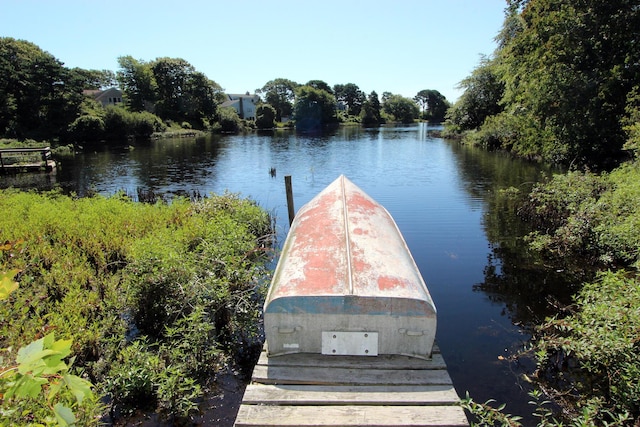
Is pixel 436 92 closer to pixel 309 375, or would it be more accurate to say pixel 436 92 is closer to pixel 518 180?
pixel 518 180

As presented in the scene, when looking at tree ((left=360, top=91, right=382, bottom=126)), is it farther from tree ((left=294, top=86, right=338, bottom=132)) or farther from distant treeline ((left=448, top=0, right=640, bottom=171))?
distant treeline ((left=448, top=0, right=640, bottom=171))

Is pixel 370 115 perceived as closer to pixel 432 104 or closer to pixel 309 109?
pixel 309 109

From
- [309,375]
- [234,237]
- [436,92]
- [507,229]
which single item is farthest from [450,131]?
[436,92]

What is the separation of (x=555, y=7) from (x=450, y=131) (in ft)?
129

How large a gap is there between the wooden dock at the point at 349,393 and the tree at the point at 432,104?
429 ft

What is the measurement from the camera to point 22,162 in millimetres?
28625

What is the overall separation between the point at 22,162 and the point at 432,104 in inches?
5079

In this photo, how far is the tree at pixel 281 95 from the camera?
331 feet

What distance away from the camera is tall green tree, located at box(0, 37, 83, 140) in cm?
4822

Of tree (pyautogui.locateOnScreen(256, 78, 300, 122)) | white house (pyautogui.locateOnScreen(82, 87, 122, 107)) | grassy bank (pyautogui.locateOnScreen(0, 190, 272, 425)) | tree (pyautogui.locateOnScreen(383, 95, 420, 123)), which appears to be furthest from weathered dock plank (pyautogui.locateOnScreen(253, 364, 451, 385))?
tree (pyautogui.locateOnScreen(383, 95, 420, 123))

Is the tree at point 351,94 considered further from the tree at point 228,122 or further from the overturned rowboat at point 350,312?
the overturned rowboat at point 350,312

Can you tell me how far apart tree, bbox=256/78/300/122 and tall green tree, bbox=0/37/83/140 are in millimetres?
53161

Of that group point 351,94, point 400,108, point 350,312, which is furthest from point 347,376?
point 351,94

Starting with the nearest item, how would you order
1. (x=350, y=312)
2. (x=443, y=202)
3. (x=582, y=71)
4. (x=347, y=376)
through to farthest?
(x=347, y=376) → (x=350, y=312) → (x=443, y=202) → (x=582, y=71)
